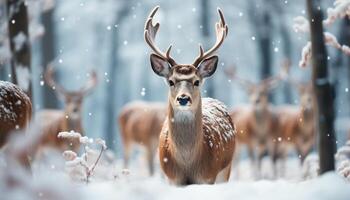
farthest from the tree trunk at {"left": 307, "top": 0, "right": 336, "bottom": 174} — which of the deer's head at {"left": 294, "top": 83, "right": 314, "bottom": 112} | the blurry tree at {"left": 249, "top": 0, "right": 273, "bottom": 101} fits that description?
the blurry tree at {"left": 249, "top": 0, "right": 273, "bottom": 101}

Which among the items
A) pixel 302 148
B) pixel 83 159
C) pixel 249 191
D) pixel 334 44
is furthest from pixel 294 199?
pixel 302 148

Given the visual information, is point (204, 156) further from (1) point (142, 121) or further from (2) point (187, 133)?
(1) point (142, 121)

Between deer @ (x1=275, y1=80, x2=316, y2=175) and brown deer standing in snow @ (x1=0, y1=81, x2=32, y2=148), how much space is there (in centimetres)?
944

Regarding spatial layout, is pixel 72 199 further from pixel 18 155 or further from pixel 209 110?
pixel 209 110

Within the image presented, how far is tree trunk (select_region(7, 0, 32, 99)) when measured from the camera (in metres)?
9.15

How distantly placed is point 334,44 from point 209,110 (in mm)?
1477

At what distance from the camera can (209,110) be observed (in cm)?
792

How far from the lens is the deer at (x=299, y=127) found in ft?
54.3

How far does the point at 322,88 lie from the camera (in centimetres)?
727

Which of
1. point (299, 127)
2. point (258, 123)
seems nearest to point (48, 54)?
point (258, 123)

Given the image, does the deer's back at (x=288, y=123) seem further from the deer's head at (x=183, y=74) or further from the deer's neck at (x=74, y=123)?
the deer's head at (x=183, y=74)

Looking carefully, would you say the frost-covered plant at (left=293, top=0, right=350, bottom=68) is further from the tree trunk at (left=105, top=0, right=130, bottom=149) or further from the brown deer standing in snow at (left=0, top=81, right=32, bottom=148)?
the tree trunk at (left=105, top=0, right=130, bottom=149)

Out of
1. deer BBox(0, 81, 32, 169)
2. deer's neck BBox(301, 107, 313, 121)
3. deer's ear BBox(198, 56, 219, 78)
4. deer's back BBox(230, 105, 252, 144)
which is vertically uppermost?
deer's ear BBox(198, 56, 219, 78)

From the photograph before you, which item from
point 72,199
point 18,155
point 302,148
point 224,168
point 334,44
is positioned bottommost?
point 302,148
